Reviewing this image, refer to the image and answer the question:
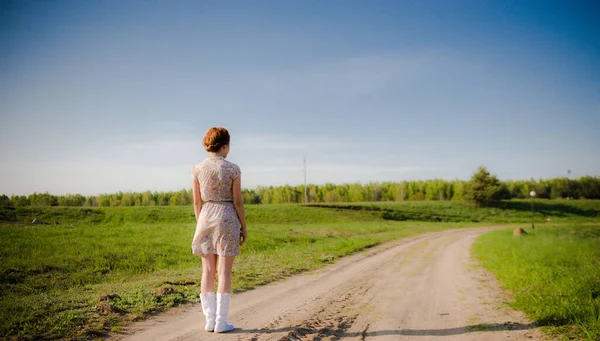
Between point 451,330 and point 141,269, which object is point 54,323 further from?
point 141,269

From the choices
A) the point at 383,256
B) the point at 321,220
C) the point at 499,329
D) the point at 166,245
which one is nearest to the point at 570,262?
the point at 383,256

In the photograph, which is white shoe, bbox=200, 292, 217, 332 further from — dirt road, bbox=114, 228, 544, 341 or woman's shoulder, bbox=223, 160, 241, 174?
woman's shoulder, bbox=223, 160, 241, 174

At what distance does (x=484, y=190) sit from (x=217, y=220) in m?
77.3

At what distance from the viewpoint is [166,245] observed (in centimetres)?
1773

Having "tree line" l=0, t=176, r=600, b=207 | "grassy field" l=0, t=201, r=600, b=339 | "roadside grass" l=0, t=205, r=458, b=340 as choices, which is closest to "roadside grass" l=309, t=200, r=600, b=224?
"tree line" l=0, t=176, r=600, b=207

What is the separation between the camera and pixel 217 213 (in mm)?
4953

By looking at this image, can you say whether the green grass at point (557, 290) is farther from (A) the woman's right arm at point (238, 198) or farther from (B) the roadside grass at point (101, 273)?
(B) the roadside grass at point (101, 273)

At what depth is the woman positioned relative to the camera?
491 cm

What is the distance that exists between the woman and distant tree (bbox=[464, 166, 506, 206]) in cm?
7625

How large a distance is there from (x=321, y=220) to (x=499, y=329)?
147ft

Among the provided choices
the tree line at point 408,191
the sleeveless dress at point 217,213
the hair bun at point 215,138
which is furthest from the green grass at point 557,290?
the tree line at point 408,191

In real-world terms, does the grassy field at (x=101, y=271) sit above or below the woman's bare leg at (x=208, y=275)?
below

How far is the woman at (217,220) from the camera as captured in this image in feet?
16.1

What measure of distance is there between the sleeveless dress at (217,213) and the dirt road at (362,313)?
1217mm
